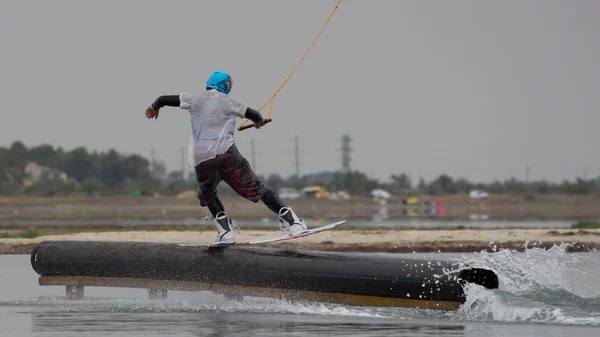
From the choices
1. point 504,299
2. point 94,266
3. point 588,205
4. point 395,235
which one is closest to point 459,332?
point 504,299

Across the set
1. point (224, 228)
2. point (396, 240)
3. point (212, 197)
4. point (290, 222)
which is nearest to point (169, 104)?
point (212, 197)

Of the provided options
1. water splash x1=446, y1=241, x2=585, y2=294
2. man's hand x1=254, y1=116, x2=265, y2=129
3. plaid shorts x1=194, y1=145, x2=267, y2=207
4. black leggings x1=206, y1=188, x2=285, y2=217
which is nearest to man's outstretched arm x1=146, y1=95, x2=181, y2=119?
plaid shorts x1=194, y1=145, x2=267, y2=207

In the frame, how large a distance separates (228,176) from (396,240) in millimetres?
13722

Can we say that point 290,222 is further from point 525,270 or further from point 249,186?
point 525,270

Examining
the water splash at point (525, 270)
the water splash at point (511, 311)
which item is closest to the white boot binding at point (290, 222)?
the water splash at point (525, 270)

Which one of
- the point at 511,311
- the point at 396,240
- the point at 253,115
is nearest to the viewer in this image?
the point at 511,311

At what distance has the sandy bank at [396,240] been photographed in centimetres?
2636

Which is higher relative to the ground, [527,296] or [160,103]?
[160,103]

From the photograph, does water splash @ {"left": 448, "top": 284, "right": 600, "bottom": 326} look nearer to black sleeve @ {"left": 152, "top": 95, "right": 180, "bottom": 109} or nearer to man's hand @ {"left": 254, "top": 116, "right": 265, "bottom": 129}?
man's hand @ {"left": 254, "top": 116, "right": 265, "bottom": 129}

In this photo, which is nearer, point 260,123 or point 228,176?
point 228,176

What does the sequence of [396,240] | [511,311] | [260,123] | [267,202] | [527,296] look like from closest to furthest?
[511,311] < [527,296] < [260,123] < [267,202] < [396,240]

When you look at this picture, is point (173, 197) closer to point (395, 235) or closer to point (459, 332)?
point (395, 235)

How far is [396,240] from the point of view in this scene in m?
28.3

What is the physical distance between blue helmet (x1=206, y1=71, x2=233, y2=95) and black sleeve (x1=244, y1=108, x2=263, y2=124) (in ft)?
1.22
